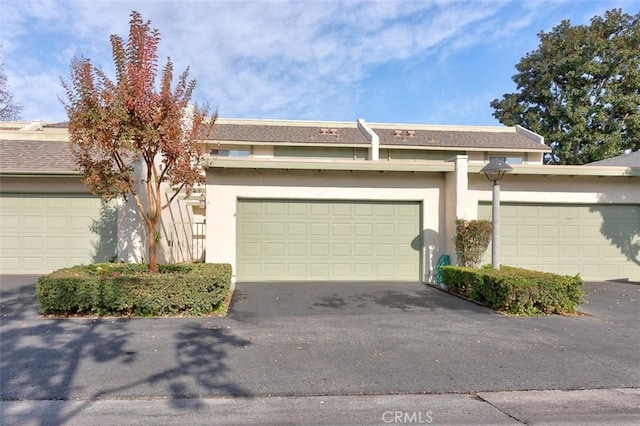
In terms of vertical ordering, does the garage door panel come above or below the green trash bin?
above

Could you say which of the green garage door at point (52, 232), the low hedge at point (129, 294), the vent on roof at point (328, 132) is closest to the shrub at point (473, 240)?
the low hedge at point (129, 294)

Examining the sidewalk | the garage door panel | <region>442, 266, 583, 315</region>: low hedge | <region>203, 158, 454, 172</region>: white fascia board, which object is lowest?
the sidewalk

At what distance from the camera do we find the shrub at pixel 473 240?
991cm

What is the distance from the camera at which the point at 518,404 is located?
12.6 feet

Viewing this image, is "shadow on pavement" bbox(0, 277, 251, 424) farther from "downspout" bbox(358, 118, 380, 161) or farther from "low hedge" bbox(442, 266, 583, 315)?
"downspout" bbox(358, 118, 380, 161)

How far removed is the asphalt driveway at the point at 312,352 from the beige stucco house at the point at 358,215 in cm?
283

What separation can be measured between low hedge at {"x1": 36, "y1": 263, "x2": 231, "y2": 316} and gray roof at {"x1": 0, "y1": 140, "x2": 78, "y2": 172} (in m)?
4.68

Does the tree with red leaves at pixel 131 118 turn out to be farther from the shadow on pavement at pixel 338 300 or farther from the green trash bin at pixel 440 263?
the green trash bin at pixel 440 263

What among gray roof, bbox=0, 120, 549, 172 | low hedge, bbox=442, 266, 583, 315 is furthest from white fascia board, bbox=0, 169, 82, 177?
low hedge, bbox=442, 266, 583, 315

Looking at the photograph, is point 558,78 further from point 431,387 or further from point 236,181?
point 431,387

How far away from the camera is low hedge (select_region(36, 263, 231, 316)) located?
6758 millimetres

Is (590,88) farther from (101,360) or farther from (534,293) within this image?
(101,360)

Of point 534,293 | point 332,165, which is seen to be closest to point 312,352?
point 534,293

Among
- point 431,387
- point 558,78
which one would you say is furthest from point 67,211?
point 558,78
